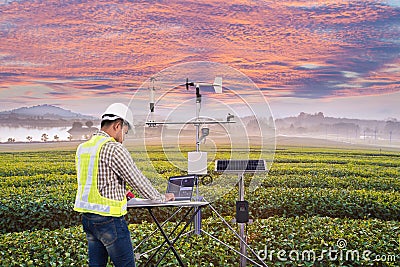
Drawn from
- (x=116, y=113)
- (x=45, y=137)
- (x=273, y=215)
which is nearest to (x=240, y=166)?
(x=116, y=113)

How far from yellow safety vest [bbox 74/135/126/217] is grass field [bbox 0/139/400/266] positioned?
1.56 meters

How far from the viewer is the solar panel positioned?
4.00 metres

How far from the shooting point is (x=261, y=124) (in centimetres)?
402

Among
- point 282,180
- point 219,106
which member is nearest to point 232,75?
point 219,106

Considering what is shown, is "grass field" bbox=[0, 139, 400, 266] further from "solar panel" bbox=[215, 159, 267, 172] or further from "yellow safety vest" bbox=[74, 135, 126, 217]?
"yellow safety vest" bbox=[74, 135, 126, 217]

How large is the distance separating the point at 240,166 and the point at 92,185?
5.55 ft

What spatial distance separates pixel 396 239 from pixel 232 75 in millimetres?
2316

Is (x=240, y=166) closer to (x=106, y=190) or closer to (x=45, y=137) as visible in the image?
(x=106, y=190)

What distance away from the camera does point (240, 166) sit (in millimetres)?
4051

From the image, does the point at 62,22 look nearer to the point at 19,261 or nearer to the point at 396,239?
the point at 19,261

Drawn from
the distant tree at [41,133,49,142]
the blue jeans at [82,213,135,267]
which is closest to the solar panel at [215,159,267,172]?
the blue jeans at [82,213,135,267]

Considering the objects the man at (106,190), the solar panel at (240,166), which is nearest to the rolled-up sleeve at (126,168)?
the man at (106,190)

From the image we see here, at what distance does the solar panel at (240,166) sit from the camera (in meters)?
4.00

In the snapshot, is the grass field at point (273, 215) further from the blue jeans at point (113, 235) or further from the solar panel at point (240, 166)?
the blue jeans at point (113, 235)
